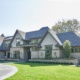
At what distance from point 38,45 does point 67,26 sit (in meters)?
29.2

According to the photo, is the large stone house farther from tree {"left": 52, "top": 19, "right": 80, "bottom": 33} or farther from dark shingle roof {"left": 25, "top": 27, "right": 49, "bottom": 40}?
tree {"left": 52, "top": 19, "right": 80, "bottom": 33}

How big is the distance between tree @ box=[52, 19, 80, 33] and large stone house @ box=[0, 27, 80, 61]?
19865 mm

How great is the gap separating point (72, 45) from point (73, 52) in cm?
162

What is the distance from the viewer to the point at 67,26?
220 feet

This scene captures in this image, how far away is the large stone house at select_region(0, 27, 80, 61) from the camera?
→ 37.9m

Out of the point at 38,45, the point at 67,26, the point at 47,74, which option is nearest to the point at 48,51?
the point at 38,45

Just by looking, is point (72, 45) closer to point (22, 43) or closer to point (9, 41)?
point (22, 43)

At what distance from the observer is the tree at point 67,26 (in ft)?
217

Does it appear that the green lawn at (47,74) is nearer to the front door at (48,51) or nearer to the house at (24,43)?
the front door at (48,51)

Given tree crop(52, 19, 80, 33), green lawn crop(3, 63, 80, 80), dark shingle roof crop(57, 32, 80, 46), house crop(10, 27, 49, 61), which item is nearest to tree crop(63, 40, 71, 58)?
dark shingle roof crop(57, 32, 80, 46)

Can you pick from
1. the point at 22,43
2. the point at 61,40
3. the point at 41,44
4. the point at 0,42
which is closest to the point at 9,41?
the point at 0,42

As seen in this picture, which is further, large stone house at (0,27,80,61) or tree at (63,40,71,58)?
large stone house at (0,27,80,61)

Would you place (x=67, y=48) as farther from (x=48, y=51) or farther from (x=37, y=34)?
(x=37, y=34)

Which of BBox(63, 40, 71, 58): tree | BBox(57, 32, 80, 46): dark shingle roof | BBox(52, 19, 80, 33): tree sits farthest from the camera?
BBox(52, 19, 80, 33): tree
